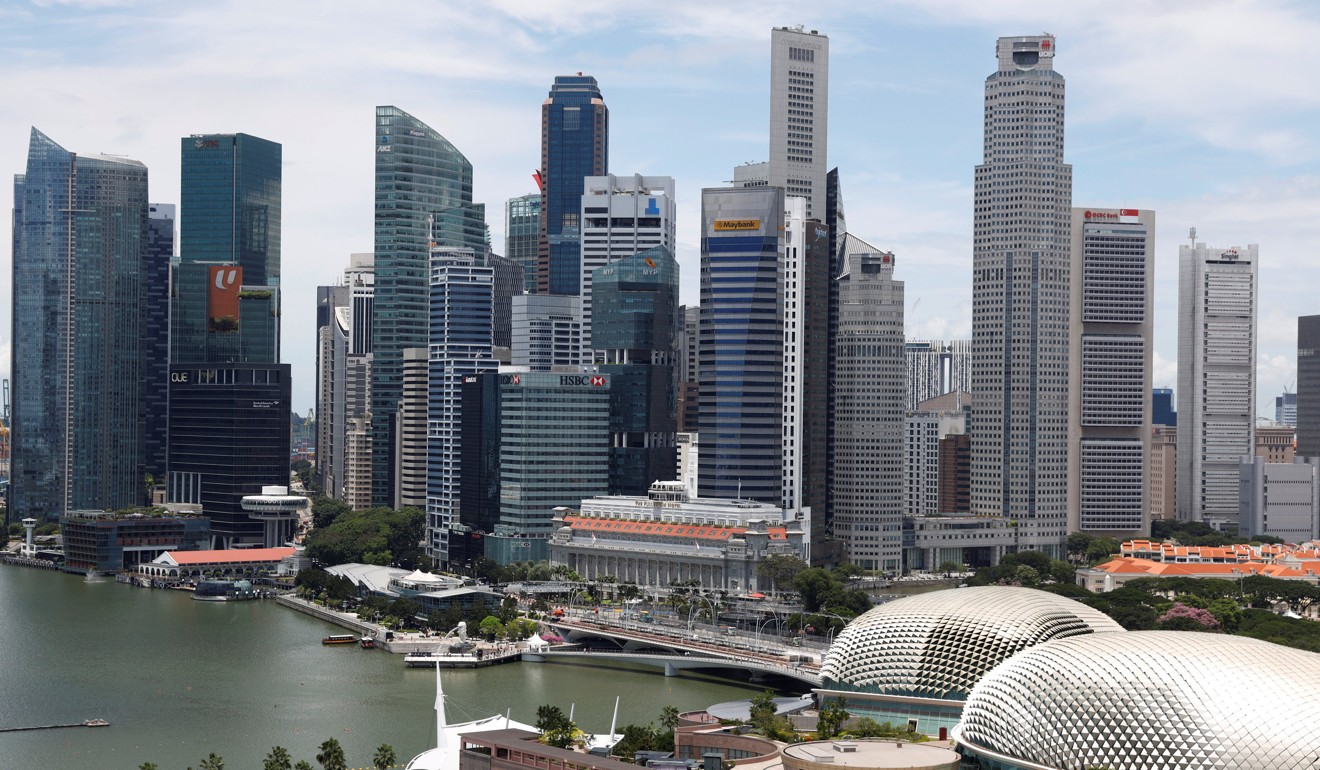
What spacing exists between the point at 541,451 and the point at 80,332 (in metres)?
71.3

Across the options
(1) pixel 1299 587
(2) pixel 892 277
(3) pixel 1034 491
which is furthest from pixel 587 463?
(1) pixel 1299 587

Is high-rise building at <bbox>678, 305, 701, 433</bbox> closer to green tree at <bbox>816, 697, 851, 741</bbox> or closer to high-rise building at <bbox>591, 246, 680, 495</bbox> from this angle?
high-rise building at <bbox>591, 246, 680, 495</bbox>

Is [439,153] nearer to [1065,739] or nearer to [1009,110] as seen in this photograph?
[1009,110]

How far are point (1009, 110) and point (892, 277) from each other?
23.6 meters

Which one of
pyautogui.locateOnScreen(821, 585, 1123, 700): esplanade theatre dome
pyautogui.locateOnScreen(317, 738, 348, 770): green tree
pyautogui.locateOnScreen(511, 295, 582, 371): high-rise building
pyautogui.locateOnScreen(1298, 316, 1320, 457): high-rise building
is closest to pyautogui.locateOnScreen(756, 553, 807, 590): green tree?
pyautogui.locateOnScreen(511, 295, 582, 371): high-rise building

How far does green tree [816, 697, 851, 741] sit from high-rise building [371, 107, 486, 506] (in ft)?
356

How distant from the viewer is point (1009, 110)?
511ft

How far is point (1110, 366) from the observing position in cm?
16012

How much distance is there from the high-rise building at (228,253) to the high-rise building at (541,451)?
49.4 meters

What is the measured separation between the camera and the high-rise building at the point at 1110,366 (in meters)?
159

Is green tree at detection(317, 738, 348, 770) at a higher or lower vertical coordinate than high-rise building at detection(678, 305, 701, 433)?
lower

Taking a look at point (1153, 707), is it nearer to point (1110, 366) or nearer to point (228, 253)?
point (1110, 366)

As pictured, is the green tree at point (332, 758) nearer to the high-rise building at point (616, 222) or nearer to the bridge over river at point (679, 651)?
the bridge over river at point (679, 651)

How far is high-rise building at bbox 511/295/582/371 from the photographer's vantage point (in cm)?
15750
